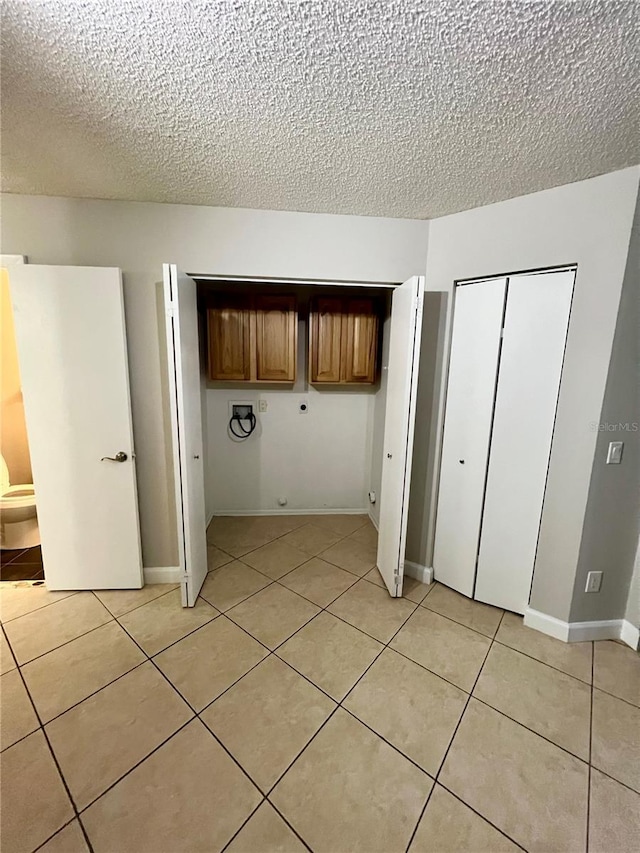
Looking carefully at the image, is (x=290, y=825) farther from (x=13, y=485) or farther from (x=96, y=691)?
(x=13, y=485)

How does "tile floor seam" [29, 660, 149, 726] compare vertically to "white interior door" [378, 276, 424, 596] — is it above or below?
below

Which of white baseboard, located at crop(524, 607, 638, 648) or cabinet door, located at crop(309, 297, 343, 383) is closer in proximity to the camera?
white baseboard, located at crop(524, 607, 638, 648)

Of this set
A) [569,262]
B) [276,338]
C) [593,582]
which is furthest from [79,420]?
[593,582]

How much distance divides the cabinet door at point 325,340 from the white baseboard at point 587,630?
2.38 m

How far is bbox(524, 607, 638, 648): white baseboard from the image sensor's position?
192 centimetres

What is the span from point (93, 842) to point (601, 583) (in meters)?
2.58

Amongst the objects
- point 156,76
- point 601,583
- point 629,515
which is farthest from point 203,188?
point 601,583

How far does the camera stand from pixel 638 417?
1.74 m

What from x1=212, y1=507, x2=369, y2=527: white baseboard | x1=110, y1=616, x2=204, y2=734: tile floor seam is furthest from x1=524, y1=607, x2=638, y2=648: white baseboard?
x1=110, y1=616, x2=204, y2=734: tile floor seam

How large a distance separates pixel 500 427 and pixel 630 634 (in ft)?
4.61

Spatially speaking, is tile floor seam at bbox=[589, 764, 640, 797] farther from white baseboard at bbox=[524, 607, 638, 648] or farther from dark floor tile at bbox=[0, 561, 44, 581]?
dark floor tile at bbox=[0, 561, 44, 581]

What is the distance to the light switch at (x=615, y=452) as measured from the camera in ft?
5.77

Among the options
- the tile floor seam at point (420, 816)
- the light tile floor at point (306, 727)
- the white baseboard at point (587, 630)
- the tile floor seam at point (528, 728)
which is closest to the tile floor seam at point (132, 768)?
the light tile floor at point (306, 727)

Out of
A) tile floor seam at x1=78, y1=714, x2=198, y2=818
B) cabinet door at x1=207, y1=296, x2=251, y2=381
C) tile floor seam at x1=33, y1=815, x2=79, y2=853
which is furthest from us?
cabinet door at x1=207, y1=296, x2=251, y2=381
